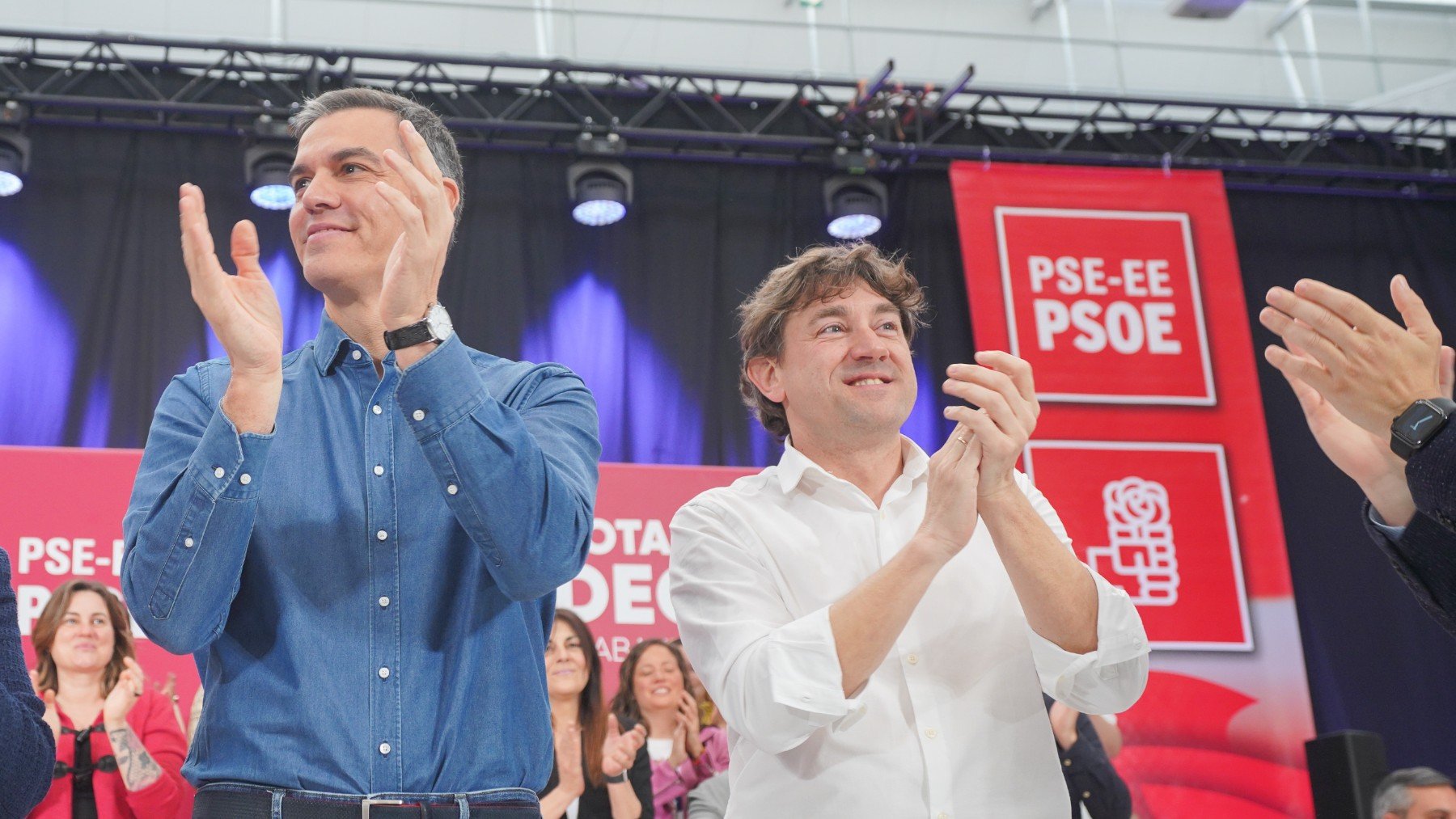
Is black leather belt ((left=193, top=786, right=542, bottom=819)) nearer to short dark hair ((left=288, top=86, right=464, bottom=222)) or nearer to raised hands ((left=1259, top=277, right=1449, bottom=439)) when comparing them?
short dark hair ((left=288, top=86, right=464, bottom=222))

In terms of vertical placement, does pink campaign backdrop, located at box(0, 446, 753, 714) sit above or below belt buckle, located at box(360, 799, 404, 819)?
above

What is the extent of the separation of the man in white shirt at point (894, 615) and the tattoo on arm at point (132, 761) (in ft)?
8.05

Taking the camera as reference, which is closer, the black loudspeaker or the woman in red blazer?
the woman in red blazer

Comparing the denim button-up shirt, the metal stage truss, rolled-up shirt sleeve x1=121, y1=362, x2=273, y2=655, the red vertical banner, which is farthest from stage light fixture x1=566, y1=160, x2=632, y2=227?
rolled-up shirt sleeve x1=121, y1=362, x2=273, y2=655

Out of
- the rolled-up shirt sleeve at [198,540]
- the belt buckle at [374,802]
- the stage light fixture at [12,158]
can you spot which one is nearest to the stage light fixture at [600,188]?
the stage light fixture at [12,158]

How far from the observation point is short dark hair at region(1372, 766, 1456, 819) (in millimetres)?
4309

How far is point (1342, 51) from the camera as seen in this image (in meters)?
8.09

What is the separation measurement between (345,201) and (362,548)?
47cm

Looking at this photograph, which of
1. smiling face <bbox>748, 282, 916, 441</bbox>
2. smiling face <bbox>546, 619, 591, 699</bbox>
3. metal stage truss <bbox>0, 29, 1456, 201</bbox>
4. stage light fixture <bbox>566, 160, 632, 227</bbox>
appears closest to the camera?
smiling face <bbox>748, 282, 916, 441</bbox>

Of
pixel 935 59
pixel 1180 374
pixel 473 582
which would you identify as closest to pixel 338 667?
pixel 473 582

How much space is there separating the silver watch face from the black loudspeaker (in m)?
4.10

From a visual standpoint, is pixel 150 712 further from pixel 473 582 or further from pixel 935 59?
pixel 935 59

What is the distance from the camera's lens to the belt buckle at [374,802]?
1.43m

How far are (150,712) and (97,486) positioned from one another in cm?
188
